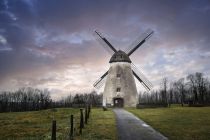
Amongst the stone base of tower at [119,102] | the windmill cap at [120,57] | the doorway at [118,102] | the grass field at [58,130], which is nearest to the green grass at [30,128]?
the grass field at [58,130]

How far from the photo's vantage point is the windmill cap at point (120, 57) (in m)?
55.2

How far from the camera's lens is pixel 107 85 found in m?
55.7

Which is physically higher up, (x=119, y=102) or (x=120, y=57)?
(x=120, y=57)

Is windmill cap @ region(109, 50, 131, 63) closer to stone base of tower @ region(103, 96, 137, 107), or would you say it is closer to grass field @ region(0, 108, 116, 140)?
stone base of tower @ region(103, 96, 137, 107)

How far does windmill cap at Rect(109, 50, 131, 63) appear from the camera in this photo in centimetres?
5519

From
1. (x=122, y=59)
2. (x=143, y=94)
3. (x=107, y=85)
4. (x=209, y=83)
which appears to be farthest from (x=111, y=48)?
(x=143, y=94)

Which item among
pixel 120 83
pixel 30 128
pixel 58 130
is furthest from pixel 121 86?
pixel 58 130

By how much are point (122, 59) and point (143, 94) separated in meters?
141

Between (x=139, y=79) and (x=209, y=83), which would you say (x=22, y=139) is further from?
(x=209, y=83)

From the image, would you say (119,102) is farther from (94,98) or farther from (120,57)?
(94,98)

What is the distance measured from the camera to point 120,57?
2178 inches

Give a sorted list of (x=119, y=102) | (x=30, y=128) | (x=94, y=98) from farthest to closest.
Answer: (x=94, y=98) < (x=119, y=102) < (x=30, y=128)

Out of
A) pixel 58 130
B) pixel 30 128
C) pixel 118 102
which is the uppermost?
pixel 118 102

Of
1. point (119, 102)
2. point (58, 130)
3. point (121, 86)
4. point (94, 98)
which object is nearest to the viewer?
point (58, 130)
